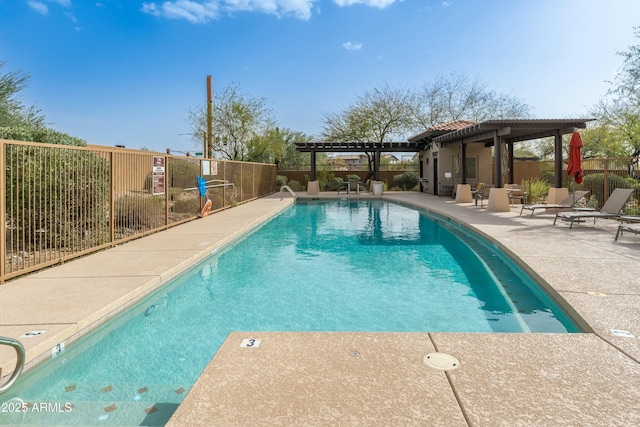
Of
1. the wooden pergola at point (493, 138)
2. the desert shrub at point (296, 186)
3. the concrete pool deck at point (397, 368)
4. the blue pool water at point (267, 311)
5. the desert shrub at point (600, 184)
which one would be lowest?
the blue pool water at point (267, 311)

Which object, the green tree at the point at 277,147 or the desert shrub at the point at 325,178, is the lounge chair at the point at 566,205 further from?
the desert shrub at the point at 325,178

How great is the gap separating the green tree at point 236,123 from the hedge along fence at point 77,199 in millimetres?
15630

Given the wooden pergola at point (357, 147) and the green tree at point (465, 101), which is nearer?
the wooden pergola at point (357, 147)

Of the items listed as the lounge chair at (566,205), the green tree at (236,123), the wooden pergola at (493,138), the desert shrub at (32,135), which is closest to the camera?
the desert shrub at (32,135)

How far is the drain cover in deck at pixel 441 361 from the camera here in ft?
8.82

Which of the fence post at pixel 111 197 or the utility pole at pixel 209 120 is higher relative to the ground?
the utility pole at pixel 209 120

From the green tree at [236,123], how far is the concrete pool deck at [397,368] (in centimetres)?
2286

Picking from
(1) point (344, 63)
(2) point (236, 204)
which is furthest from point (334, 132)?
(2) point (236, 204)

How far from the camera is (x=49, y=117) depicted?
12.8 metres

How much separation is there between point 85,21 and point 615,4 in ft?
68.2

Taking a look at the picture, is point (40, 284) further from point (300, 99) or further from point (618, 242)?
point (300, 99)

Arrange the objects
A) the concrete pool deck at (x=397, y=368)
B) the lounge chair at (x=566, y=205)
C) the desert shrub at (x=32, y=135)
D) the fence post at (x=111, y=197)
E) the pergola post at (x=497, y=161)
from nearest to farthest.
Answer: the concrete pool deck at (x=397, y=368) → the desert shrub at (x=32, y=135) → the fence post at (x=111, y=197) → the lounge chair at (x=566, y=205) → the pergola post at (x=497, y=161)

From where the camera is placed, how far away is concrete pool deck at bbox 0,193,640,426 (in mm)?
2158

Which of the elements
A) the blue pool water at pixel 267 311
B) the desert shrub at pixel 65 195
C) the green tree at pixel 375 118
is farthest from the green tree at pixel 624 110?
the desert shrub at pixel 65 195
